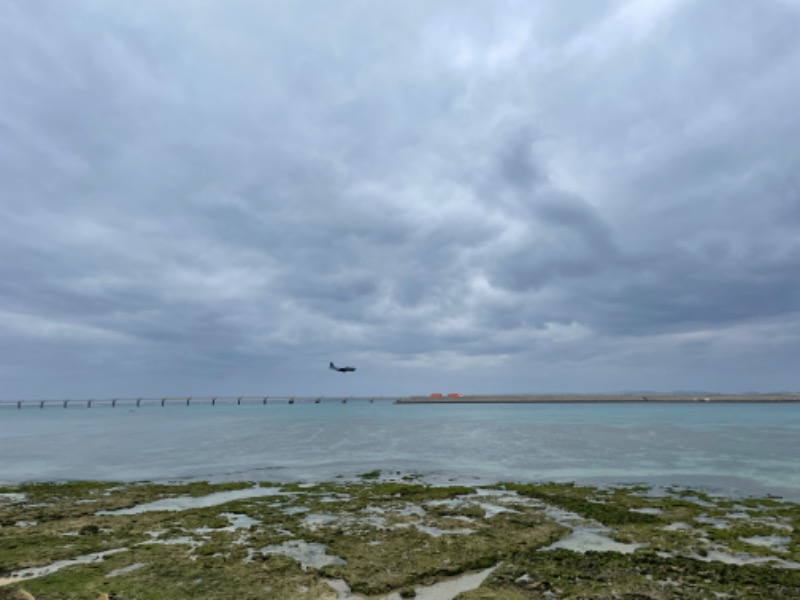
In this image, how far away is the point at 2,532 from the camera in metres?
18.7

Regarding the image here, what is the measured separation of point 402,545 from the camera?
16.3m

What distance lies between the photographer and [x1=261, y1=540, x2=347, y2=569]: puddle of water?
1486cm

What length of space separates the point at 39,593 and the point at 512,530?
14.9m

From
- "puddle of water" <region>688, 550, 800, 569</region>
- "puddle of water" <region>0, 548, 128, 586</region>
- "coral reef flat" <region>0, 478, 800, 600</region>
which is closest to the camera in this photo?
"coral reef flat" <region>0, 478, 800, 600</region>

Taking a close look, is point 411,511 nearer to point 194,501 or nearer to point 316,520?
point 316,520

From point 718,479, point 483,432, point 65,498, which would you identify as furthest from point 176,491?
point 483,432

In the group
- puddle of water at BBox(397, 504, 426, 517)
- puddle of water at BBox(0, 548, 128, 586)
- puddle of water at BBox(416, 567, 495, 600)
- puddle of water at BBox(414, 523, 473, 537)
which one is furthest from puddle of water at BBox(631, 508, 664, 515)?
puddle of water at BBox(0, 548, 128, 586)

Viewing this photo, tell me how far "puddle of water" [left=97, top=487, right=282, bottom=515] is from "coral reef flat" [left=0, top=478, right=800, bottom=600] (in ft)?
0.39

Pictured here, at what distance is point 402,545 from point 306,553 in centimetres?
324

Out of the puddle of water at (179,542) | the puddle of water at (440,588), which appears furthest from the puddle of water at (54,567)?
the puddle of water at (440,588)

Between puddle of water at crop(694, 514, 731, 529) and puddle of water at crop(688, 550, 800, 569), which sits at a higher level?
puddle of water at crop(688, 550, 800, 569)

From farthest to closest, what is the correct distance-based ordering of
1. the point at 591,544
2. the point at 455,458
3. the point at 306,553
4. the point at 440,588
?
the point at 455,458
the point at 591,544
the point at 306,553
the point at 440,588

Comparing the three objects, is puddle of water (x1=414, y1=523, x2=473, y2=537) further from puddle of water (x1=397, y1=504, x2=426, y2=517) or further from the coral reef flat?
puddle of water (x1=397, y1=504, x2=426, y2=517)

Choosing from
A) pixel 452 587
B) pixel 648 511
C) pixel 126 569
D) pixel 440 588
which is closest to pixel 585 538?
pixel 648 511
